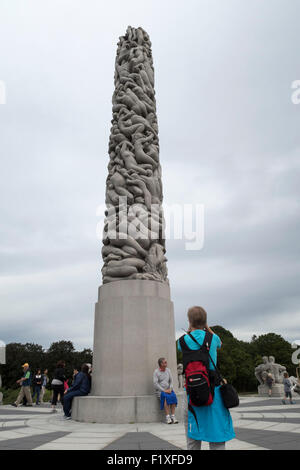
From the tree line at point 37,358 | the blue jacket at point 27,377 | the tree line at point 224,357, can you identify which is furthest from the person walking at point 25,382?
the tree line at point 37,358

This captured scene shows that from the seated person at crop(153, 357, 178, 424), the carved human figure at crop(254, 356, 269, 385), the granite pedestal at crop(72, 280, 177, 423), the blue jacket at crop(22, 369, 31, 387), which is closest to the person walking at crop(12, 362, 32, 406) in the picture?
the blue jacket at crop(22, 369, 31, 387)

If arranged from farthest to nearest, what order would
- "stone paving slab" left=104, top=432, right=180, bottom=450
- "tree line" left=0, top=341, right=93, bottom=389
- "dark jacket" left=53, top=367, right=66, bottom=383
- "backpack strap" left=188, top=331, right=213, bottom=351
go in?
"tree line" left=0, top=341, right=93, bottom=389 < "dark jacket" left=53, top=367, right=66, bottom=383 < "stone paving slab" left=104, top=432, right=180, bottom=450 < "backpack strap" left=188, top=331, right=213, bottom=351

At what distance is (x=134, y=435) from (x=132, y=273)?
484cm

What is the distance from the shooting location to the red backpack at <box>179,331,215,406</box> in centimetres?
335

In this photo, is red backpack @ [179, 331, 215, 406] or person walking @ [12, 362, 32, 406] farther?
person walking @ [12, 362, 32, 406]

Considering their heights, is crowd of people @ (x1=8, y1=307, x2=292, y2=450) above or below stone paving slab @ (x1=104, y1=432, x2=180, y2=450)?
above

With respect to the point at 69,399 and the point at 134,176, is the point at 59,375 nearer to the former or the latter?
the point at 69,399

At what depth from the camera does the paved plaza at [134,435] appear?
5539mm

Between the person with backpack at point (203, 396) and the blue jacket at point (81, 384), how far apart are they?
7355mm

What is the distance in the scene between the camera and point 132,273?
1087cm

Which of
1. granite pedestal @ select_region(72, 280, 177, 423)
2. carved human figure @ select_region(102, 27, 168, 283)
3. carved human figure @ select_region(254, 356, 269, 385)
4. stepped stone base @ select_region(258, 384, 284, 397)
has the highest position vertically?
carved human figure @ select_region(102, 27, 168, 283)

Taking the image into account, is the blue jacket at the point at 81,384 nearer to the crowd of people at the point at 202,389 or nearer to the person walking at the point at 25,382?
the person walking at the point at 25,382

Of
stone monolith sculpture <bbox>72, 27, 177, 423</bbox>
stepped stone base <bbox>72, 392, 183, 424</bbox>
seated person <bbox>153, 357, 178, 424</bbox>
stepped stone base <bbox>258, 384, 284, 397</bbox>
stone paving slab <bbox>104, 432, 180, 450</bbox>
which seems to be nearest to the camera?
stone paving slab <bbox>104, 432, 180, 450</bbox>

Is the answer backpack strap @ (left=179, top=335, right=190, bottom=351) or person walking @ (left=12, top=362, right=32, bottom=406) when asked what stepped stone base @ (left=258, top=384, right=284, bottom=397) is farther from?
backpack strap @ (left=179, top=335, right=190, bottom=351)
